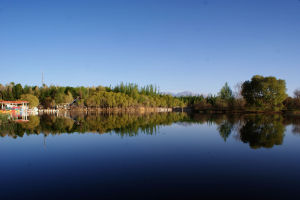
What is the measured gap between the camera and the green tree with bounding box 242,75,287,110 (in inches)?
2093

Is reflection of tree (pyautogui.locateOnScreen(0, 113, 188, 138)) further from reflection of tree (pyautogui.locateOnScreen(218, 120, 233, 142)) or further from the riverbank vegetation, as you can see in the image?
the riverbank vegetation

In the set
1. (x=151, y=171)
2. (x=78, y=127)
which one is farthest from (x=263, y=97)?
(x=151, y=171)

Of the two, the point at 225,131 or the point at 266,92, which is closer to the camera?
the point at 225,131

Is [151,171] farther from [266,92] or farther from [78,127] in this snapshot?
[266,92]

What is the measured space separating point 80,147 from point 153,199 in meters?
8.97

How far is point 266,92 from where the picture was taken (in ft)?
176

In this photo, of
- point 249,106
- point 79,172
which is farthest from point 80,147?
point 249,106

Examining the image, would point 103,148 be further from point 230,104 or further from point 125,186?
point 230,104

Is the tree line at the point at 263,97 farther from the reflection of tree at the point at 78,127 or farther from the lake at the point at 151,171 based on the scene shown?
the lake at the point at 151,171

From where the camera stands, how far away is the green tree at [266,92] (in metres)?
53.2

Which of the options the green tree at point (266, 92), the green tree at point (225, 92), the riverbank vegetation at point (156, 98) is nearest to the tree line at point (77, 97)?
the riverbank vegetation at point (156, 98)

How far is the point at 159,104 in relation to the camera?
88.7 metres

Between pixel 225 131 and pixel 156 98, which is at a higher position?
pixel 156 98

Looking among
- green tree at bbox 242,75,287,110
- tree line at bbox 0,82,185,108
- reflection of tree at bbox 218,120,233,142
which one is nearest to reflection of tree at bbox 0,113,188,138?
reflection of tree at bbox 218,120,233,142
